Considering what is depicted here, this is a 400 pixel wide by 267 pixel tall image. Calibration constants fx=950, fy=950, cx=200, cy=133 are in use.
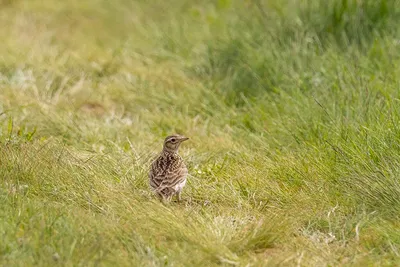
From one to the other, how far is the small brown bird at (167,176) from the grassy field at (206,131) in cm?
13

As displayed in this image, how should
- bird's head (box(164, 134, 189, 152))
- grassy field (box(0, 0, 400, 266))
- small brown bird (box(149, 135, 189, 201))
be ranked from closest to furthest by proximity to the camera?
grassy field (box(0, 0, 400, 266))
small brown bird (box(149, 135, 189, 201))
bird's head (box(164, 134, 189, 152))

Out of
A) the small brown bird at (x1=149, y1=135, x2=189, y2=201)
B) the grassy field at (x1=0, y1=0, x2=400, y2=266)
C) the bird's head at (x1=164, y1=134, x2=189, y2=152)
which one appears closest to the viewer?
the grassy field at (x1=0, y1=0, x2=400, y2=266)

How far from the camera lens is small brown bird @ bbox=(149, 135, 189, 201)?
6.60 m

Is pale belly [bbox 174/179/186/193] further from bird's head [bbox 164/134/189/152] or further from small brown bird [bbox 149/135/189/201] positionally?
bird's head [bbox 164/134/189/152]

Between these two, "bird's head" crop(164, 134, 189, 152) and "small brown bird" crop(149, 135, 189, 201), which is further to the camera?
"bird's head" crop(164, 134, 189, 152)

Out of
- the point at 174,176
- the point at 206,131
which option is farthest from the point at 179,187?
the point at 206,131

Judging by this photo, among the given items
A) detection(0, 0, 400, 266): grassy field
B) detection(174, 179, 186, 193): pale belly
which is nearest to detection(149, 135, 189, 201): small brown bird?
detection(174, 179, 186, 193): pale belly

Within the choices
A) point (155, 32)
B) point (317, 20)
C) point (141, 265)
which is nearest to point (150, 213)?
point (141, 265)

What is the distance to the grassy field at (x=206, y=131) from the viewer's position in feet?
19.1

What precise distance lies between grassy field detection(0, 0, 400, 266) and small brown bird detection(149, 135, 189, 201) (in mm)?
126

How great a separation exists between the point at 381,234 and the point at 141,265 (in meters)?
1.57

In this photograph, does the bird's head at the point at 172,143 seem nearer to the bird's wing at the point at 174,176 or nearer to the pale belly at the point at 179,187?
the bird's wing at the point at 174,176

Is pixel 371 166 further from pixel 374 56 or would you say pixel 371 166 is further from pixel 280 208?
pixel 374 56

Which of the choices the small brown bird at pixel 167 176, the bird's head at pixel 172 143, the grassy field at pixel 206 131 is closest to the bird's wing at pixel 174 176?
the small brown bird at pixel 167 176
